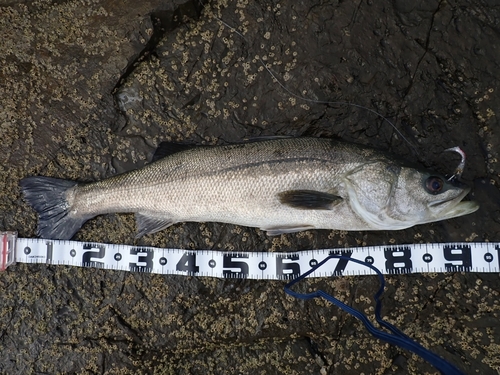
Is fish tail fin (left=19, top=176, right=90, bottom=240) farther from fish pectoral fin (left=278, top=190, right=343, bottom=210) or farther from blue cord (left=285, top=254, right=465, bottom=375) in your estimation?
blue cord (left=285, top=254, right=465, bottom=375)

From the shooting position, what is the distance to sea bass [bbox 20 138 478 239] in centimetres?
343

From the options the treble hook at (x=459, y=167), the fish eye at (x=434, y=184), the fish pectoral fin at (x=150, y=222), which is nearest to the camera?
the fish eye at (x=434, y=184)

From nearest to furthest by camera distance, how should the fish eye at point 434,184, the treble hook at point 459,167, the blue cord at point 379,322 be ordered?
1. the blue cord at point 379,322
2. the fish eye at point 434,184
3. the treble hook at point 459,167

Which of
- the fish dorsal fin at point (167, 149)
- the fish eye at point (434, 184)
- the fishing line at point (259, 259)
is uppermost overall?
the fish dorsal fin at point (167, 149)

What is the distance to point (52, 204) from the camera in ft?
12.6

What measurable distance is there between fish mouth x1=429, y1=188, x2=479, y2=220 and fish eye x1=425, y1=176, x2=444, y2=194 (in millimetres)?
99

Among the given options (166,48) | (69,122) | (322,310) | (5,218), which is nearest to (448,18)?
(166,48)

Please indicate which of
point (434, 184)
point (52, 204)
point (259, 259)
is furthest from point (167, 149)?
point (434, 184)

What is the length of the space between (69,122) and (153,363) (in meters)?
2.41

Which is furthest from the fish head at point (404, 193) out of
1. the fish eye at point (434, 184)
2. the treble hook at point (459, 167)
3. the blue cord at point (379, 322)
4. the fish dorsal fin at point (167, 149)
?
the fish dorsal fin at point (167, 149)

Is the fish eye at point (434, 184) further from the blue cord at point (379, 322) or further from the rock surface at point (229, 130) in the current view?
the blue cord at point (379, 322)

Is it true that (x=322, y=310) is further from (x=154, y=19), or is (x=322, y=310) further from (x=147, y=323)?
(x=154, y=19)

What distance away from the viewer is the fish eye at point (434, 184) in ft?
11.2

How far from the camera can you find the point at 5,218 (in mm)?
3951
